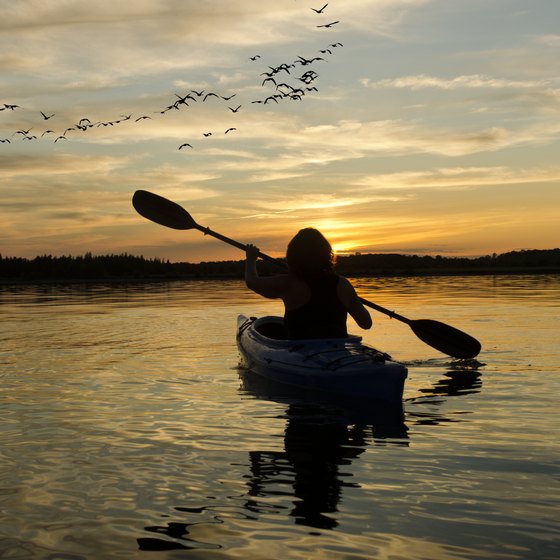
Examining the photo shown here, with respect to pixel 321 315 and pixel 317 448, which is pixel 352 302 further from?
pixel 317 448

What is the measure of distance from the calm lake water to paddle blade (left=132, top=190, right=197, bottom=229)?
96.2 inches

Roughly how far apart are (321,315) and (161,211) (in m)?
5.07

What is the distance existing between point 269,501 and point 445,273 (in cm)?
6156

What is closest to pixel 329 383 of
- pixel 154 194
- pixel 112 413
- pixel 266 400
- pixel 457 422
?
pixel 266 400

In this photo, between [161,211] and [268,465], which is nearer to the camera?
[268,465]

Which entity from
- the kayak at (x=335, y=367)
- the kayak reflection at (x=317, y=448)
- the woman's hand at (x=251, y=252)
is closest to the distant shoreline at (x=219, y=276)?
the woman's hand at (x=251, y=252)

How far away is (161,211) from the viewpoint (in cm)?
1278

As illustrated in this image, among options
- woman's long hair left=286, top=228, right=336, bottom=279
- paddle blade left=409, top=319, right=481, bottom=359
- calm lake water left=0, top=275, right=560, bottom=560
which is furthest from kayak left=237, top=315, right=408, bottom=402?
paddle blade left=409, top=319, right=481, bottom=359

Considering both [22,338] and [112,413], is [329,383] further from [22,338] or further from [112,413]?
[22,338]

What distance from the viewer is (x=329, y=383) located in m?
8.20

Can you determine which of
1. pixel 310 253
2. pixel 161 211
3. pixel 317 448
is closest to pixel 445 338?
pixel 310 253

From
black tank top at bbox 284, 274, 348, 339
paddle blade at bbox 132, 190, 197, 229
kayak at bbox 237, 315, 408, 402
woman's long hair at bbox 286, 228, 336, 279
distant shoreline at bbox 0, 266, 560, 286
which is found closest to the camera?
kayak at bbox 237, 315, 408, 402

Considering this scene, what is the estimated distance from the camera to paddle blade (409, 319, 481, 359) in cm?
1103

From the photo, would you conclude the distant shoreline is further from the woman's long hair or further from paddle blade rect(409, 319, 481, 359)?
the woman's long hair
